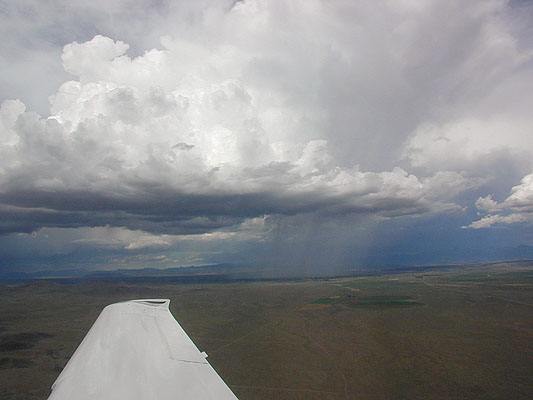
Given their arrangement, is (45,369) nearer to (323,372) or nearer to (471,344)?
(323,372)

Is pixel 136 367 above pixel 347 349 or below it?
above

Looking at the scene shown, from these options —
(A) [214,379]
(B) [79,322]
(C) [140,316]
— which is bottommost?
(B) [79,322]

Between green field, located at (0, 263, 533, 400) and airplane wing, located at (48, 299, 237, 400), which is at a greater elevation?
airplane wing, located at (48, 299, 237, 400)

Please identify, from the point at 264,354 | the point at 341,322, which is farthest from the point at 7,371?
the point at 341,322

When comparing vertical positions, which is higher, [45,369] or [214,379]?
[214,379]

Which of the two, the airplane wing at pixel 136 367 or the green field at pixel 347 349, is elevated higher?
the airplane wing at pixel 136 367

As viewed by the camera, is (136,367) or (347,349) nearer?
(136,367)

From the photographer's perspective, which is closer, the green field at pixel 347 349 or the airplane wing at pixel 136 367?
the airplane wing at pixel 136 367

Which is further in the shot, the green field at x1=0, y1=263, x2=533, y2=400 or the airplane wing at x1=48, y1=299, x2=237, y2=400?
the green field at x1=0, y1=263, x2=533, y2=400
